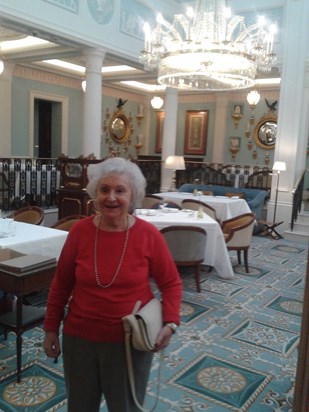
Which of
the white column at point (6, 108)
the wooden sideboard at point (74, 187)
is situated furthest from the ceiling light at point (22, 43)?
the wooden sideboard at point (74, 187)

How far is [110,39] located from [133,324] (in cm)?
737

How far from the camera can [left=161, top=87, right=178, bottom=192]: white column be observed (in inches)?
414

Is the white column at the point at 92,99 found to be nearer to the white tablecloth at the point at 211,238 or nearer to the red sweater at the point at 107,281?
the white tablecloth at the point at 211,238

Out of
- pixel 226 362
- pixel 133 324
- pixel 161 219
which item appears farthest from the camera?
pixel 161 219

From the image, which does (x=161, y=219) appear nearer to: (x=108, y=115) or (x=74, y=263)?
(x=74, y=263)

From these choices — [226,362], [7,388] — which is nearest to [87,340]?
[7,388]

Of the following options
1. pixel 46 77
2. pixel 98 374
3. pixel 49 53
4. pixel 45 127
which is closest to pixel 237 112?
pixel 46 77

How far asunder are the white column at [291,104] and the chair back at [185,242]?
453 cm

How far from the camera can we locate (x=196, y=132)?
14.4m

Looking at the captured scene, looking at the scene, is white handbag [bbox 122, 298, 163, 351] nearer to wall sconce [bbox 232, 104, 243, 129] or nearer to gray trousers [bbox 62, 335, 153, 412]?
gray trousers [bbox 62, 335, 153, 412]

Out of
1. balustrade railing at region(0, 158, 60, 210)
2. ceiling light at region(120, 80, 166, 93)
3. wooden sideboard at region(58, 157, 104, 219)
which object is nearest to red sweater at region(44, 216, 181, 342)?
wooden sideboard at region(58, 157, 104, 219)

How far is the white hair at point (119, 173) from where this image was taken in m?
1.74

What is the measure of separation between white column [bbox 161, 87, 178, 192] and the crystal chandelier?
13.7ft

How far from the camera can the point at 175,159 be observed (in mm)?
9094
